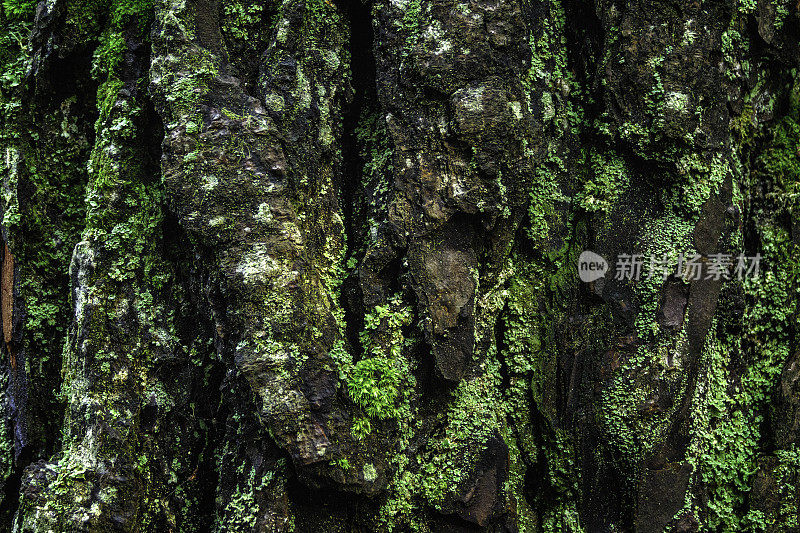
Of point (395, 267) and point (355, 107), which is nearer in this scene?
point (395, 267)

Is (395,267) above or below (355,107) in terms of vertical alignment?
below

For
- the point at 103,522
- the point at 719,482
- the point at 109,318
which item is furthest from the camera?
the point at 719,482

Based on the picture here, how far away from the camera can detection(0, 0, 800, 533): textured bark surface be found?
2574 mm

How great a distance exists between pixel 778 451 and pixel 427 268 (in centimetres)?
231

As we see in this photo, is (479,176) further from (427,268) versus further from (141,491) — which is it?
(141,491)

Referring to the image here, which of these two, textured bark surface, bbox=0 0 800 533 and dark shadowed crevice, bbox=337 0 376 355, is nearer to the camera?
textured bark surface, bbox=0 0 800 533

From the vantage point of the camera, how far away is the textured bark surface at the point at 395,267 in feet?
8.45

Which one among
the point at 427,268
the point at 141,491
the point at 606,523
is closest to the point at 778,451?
the point at 606,523

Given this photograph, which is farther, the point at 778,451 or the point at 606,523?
the point at 778,451

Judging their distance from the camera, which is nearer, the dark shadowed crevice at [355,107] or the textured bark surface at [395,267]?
the textured bark surface at [395,267]

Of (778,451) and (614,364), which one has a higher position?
(614,364)

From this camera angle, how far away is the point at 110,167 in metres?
2.84

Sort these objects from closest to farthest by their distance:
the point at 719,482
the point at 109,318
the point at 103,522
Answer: the point at 103,522 → the point at 109,318 → the point at 719,482

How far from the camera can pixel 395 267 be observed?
2699 millimetres
